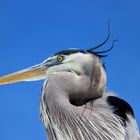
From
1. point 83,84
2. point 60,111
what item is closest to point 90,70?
point 83,84

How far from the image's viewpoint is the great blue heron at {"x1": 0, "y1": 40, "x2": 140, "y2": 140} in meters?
6.48

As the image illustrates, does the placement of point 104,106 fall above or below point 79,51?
below

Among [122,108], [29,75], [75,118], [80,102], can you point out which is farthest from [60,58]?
[122,108]

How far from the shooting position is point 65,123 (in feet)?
21.5

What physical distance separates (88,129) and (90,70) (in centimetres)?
79

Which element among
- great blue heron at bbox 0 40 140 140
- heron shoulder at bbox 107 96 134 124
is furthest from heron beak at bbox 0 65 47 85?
heron shoulder at bbox 107 96 134 124

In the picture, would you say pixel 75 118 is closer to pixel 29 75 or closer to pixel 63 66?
pixel 63 66

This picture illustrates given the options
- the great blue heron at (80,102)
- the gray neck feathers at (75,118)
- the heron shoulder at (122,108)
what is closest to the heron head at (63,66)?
the great blue heron at (80,102)

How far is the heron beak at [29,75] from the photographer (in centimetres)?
714

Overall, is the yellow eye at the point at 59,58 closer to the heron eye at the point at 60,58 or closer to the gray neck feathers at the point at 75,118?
the heron eye at the point at 60,58

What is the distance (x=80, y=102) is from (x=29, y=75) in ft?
2.72

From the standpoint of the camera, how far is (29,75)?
718 centimetres

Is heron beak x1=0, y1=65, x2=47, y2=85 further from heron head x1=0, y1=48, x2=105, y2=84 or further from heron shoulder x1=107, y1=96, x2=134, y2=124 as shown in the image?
heron shoulder x1=107, y1=96, x2=134, y2=124

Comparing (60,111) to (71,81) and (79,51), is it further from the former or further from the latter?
(79,51)
